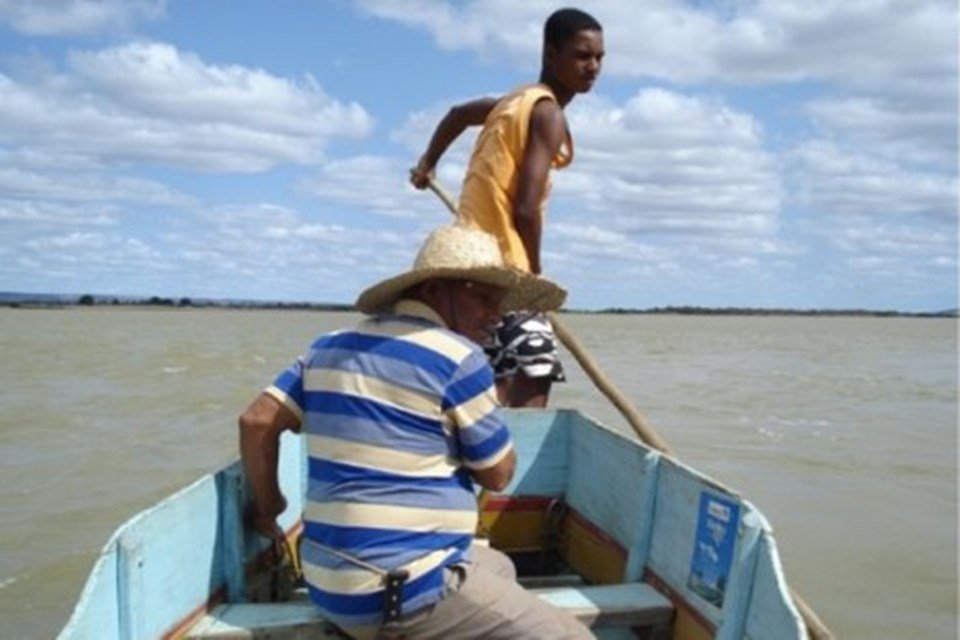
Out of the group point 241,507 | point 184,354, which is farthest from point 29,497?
point 184,354

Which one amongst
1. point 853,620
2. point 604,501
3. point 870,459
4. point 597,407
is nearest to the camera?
point 604,501

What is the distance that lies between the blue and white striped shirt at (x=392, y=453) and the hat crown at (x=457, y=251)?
0.47 feet

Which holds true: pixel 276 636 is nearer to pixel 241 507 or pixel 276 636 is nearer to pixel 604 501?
pixel 241 507

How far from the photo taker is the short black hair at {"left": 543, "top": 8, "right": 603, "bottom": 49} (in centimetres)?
344

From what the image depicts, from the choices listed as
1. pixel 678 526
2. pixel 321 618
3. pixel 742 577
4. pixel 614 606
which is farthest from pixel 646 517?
pixel 321 618

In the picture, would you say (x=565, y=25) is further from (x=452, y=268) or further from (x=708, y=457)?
(x=708, y=457)

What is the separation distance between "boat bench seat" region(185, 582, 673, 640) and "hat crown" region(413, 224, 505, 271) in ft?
3.29

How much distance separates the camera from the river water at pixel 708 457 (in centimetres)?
607

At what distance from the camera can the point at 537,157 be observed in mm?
3355

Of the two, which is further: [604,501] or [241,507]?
[604,501]

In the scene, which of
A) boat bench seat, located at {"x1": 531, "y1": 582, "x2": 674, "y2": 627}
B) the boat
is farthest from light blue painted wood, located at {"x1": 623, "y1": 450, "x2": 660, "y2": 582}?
boat bench seat, located at {"x1": 531, "y1": 582, "x2": 674, "y2": 627}

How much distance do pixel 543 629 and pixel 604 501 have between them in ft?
4.83

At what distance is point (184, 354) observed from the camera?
23.9 metres

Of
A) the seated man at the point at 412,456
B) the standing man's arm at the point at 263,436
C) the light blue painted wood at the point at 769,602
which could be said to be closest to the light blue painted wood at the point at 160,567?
the standing man's arm at the point at 263,436
